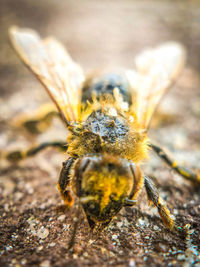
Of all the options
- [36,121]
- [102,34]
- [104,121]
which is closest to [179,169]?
[104,121]

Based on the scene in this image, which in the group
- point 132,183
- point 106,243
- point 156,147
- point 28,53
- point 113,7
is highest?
point 113,7

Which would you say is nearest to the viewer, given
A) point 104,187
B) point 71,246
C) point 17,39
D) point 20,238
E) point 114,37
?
point 104,187

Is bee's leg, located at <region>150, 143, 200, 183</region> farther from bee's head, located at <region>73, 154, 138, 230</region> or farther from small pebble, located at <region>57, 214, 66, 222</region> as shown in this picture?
small pebble, located at <region>57, 214, 66, 222</region>

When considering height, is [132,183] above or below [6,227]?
above

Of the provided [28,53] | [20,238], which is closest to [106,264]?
[20,238]

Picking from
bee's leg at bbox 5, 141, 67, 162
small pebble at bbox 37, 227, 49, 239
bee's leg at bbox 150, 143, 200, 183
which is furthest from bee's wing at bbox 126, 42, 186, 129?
small pebble at bbox 37, 227, 49, 239

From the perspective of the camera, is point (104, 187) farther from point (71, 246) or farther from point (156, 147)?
point (156, 147)

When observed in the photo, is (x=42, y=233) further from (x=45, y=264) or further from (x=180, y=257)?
(x=180, y=257)
